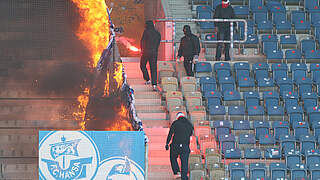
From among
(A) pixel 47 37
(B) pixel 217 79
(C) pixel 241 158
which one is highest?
(A) pixel 47 37

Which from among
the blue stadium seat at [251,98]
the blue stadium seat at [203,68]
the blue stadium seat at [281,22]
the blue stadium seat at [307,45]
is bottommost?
the blue stadium seat at [251,98]

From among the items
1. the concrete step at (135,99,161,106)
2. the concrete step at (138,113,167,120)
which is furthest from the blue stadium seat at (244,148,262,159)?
the concrete step at (135,99,161,106)

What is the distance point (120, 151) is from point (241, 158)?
5.08 meters

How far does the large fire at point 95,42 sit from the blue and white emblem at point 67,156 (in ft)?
9.40

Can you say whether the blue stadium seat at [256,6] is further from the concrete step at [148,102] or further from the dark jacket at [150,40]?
the concrete step at [148,102]

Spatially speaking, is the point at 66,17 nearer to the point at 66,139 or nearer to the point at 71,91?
the point at 71,91

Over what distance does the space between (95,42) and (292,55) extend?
4927 mm

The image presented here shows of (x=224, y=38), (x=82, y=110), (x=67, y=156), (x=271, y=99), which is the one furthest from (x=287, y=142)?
(x=67, y=156)

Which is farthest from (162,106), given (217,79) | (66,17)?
(66,17)

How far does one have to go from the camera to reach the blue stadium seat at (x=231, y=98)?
14.6 m

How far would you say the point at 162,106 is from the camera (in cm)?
1432

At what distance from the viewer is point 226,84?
15.0 metres

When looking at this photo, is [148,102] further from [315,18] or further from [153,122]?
[315,18]

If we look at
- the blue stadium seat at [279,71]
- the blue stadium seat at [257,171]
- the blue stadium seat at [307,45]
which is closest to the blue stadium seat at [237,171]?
the blue stadium seat at [257,171]
